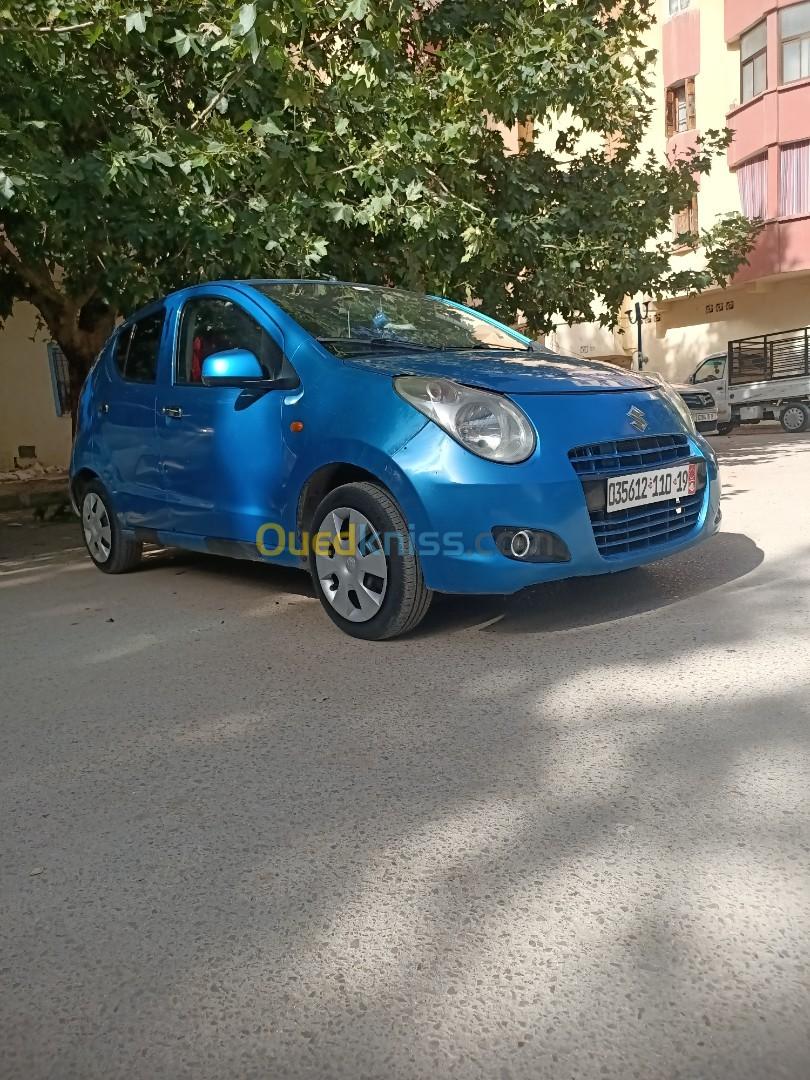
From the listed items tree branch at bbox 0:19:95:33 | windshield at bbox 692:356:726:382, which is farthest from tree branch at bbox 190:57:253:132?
windshield at bbox 692:356:726:382

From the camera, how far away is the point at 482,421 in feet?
14.3

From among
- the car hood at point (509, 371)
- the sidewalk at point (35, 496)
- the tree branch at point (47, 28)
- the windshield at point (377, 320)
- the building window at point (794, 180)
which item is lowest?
the sidewalk at point (35, 496)

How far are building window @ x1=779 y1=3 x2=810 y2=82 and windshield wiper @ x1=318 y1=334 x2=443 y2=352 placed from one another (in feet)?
83.4

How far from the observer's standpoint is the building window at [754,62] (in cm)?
2717

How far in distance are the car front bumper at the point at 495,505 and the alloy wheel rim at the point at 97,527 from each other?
3.05 m

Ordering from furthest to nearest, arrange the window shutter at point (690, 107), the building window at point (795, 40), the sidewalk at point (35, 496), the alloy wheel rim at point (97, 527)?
1. the window shutter at point (690, 107)
2. the building window at point (795, 40)
3. the sidewalk at point (35, 496)
4. the alloy wheel rim at point (97, 527)

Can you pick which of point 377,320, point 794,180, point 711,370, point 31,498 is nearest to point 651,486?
point 377,320

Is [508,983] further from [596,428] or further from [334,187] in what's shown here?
[334,187]

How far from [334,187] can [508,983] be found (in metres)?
7.64

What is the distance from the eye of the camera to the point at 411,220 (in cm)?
904

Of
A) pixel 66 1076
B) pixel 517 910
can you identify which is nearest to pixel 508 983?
pixel 517 910

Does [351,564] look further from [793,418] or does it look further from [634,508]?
[793,418]

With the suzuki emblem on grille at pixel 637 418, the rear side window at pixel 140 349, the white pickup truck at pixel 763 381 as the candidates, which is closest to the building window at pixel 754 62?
the white pickup truck at pixel 763 381

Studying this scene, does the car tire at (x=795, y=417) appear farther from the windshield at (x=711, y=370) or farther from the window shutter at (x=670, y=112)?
the window shutter at (x=670, y=112)
